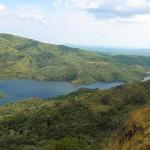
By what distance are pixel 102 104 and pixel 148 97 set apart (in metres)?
19.1

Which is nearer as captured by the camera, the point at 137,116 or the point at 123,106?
the point at 137,116

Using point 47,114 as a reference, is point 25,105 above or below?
below

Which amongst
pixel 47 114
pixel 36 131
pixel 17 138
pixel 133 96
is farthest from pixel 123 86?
pixel 17 138

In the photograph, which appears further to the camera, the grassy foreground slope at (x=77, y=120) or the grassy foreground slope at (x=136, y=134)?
the grassy foreground slope at (x=77, y=120)

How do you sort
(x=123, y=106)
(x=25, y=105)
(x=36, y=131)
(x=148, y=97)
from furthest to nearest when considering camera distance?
1. (x=25, y=105)
2. (x=148, y=97)
3. (x=123, y=106)
4. (x=36, y=131)

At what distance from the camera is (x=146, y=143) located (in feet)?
42.8

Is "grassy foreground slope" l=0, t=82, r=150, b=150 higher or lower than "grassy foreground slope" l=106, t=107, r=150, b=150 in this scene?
lower

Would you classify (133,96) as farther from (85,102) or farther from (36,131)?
(36,131)

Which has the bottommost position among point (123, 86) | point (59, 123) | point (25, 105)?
point (25, 105)

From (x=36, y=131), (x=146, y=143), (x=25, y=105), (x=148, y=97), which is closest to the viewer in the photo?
(x=146, y=143)

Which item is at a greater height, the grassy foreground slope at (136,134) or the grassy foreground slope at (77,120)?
the grassy foreground slope at (136,134)

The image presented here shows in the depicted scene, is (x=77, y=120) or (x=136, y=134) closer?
(x=136, y=134)

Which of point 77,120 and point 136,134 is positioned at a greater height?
point 136,134

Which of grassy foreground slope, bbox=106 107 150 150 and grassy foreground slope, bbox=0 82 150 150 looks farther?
grassy foreground slope, bbox=0 82 150 150
